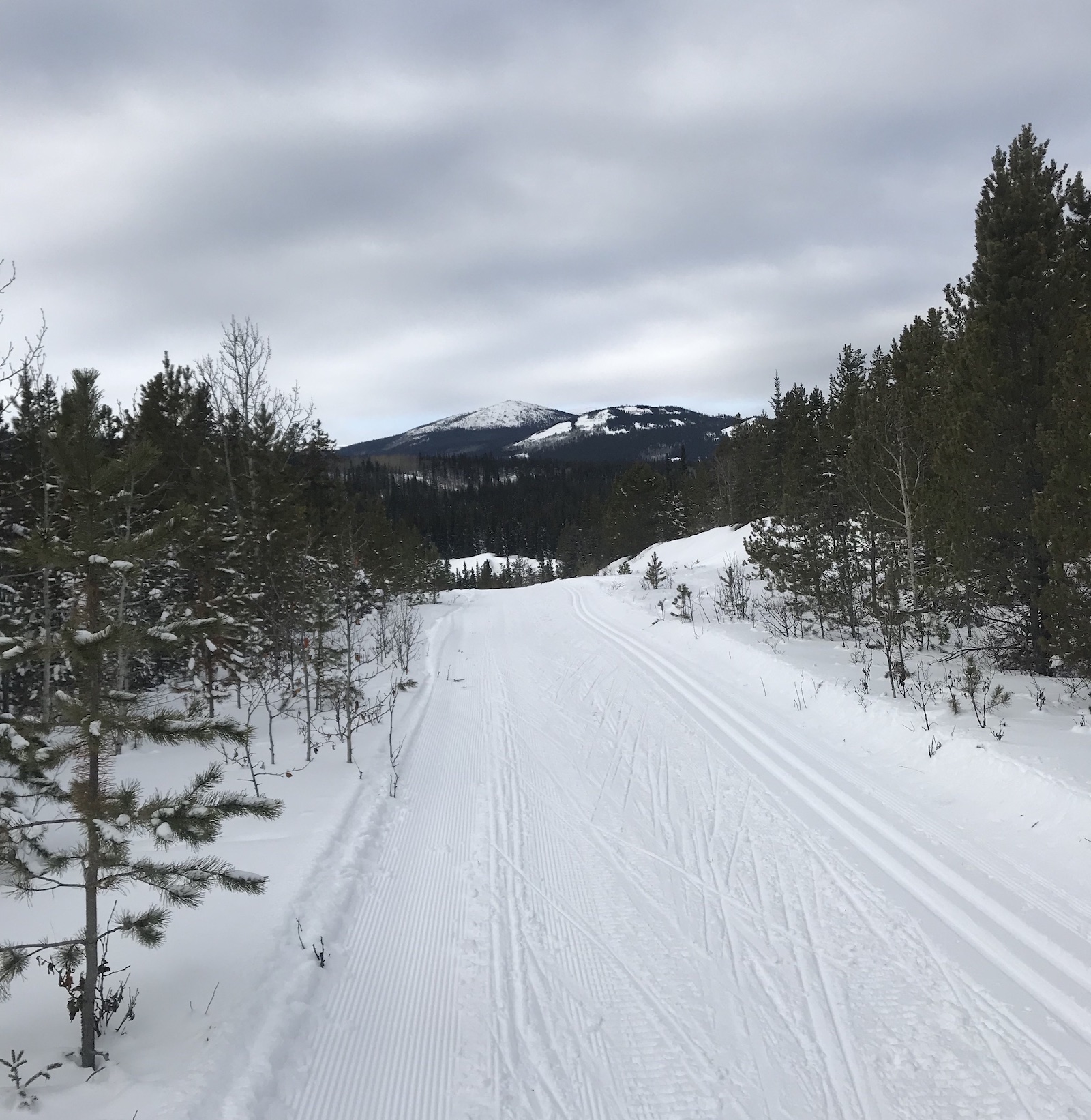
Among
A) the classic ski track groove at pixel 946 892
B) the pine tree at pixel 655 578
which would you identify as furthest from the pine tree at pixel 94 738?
the pine tree at pixel 655 578

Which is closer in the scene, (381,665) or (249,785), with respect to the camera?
(249,785)

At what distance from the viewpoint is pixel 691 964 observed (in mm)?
3789

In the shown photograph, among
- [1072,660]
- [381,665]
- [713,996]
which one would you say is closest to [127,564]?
[713,996]

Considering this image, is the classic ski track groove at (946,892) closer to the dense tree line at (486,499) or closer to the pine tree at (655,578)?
the pine tree at (655,578)

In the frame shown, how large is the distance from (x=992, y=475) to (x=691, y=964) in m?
9.24

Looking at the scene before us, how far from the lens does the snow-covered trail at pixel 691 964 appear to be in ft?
9.70

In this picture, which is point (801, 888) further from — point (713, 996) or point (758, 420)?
point (758, 420)

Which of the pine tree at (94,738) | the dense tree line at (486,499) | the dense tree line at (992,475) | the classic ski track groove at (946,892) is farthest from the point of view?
the dense tree line at (486,499)

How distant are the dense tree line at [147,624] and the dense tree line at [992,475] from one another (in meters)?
9.07

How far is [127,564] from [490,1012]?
3.09 m

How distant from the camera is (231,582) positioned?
1257cm

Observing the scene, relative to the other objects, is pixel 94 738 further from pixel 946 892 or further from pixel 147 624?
pixel 946 892

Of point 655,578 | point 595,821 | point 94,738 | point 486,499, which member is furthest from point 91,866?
point 486,499

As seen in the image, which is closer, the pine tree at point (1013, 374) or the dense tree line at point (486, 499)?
the pine tree at point (1013, 374)
